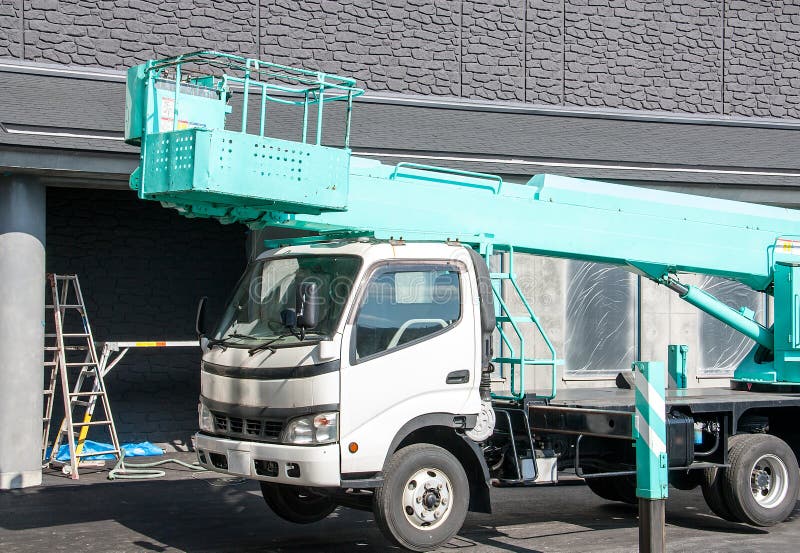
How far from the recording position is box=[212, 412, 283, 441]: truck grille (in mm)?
8117

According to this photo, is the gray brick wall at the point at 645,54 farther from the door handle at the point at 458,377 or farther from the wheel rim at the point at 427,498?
the wheel rim at the point at 427,498

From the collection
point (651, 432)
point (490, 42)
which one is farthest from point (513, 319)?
point (490, 42)

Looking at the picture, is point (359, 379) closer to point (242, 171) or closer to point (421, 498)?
point (421, 498)

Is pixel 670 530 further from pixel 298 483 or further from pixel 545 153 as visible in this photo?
pixel 545 153

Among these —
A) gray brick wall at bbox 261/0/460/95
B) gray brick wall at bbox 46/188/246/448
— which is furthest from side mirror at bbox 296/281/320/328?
gray brick wall at bbox 46/188/246/448

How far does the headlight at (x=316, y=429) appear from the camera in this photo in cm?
792

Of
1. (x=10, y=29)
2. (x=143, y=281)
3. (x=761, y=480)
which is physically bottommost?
(x=761, y=480)

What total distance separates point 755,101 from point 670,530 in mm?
11035

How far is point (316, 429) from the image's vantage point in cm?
792

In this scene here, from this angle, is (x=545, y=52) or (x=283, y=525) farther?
(x=545, y=52)

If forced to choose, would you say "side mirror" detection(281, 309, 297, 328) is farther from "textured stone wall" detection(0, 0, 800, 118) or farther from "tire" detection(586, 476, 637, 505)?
"textured stone wall" detection(0, 0, 800, 118)

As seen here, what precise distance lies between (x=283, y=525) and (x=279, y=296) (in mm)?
2441

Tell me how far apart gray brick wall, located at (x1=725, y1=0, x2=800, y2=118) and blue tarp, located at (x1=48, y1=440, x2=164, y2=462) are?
11.2 metres

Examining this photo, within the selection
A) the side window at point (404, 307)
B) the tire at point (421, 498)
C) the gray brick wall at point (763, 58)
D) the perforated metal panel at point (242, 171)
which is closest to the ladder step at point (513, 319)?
the side window at point (404, 307)
